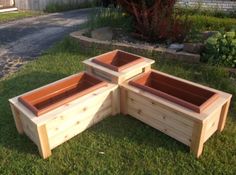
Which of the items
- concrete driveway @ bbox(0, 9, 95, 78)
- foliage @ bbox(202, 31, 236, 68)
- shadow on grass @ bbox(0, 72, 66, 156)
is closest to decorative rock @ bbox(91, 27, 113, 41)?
concrete driveway @ bbox(0, 9, 95, 78)

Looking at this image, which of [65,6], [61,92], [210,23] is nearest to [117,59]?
[61,92]

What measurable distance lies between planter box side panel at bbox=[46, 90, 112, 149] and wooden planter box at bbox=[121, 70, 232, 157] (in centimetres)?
30

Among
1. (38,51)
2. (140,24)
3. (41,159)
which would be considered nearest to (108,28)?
(140,24)

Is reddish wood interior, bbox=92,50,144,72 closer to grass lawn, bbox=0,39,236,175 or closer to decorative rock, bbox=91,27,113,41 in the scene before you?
grass lawn, bbox=0,39,236,175

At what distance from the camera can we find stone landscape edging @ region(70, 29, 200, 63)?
16.9 ft

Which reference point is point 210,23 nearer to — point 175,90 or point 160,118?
point 175,90

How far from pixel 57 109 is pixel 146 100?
1.13 m

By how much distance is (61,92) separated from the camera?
3.86 metres

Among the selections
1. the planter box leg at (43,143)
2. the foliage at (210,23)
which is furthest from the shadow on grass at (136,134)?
the foliage at (210,23)

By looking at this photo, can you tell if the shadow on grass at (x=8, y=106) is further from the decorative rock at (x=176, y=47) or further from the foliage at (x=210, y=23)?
the foliage at (x=210, y=23)

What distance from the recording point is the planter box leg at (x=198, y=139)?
9.71 ft

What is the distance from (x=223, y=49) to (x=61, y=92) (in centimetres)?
299

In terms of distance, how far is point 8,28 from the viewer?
28.4 ft

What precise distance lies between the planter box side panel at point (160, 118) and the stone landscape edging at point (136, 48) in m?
1.94
